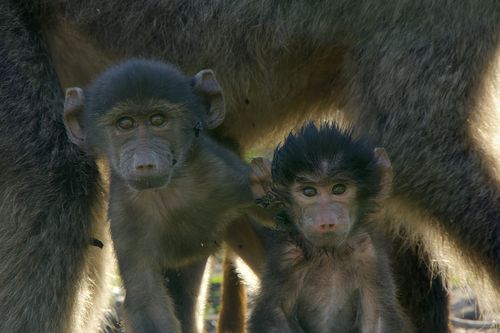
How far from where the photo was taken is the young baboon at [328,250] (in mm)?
5766

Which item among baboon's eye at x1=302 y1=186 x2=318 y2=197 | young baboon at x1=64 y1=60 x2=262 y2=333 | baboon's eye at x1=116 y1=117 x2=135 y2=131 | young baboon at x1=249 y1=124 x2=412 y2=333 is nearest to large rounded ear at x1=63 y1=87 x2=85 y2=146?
young baboon at x1=64 y1=60 x2=262 y2=333

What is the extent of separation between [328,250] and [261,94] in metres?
1.53

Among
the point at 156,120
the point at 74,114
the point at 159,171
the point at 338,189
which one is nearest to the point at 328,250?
the point at 338,189

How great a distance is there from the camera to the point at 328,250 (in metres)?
5.94

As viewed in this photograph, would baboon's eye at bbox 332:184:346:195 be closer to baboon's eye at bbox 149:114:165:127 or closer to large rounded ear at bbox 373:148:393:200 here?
large rounded ear at bbox 373:148:393:200

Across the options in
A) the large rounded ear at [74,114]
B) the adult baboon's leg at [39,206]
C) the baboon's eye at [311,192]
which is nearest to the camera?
the baboon's eye at [311,192]

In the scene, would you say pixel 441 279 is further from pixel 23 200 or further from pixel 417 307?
pixel 23 200

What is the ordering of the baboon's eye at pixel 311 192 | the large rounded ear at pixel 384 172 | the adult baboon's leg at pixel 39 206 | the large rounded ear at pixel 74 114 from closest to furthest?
the baboon's eye at pixel 311 192 < the large rounded ear at pixel 384 172 < the large rounded ear at pixel 74 114 < the adult baboon's leg at pixel 39 206

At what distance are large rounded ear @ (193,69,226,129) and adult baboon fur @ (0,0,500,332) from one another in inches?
31.5

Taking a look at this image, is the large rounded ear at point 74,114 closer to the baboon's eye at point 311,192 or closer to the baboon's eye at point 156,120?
the baboon's eye at point 156,120

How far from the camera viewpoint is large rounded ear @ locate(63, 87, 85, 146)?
628 centimetres

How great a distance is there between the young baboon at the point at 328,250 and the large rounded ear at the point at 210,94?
0.49 meters

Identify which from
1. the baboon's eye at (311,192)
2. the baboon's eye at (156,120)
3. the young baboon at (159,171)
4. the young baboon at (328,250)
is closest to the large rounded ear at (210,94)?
the young baboon at (159,171)

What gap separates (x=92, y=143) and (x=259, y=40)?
1273mm
